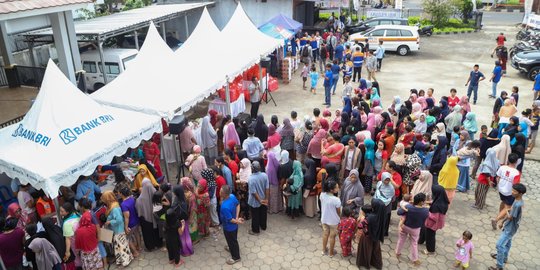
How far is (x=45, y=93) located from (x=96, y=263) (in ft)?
9.59

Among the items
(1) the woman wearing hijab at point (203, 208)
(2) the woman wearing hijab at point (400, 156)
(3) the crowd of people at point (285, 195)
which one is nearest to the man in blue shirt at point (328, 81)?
(3) the crowd of people at point (285, 195)

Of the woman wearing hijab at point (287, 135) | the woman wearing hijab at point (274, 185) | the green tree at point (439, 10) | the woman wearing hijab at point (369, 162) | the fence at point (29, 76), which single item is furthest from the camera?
the green tree at point (439, 10)

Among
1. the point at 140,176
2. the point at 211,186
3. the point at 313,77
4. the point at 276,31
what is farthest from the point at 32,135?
the point at 276,31

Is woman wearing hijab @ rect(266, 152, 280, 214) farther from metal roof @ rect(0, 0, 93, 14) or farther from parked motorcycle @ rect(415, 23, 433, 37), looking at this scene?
parked motorcycle @ rect(415, 23, 433, 37)

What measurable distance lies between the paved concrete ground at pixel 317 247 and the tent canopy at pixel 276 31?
32.8 feet

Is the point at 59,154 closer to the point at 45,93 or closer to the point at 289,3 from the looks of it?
the point at 45,93

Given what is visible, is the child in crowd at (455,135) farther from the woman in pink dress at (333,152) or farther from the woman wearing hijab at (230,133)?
the woman wearing hijab at (230,133)

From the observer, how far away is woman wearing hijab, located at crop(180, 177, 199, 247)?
628cm

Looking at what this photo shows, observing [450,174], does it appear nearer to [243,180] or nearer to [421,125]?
[421,125]

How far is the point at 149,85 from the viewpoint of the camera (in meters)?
8.66

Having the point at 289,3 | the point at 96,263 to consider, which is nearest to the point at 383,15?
the point at 289,3

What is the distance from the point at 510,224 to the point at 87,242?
6070mm

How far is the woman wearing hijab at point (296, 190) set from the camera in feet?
22.8

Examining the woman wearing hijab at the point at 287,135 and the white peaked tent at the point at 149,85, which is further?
the woman wearing hijab at the point at 287,135
